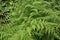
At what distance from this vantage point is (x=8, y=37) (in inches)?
112

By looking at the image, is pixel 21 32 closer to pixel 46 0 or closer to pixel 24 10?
pixel 24 10

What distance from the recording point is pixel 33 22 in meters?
2.70

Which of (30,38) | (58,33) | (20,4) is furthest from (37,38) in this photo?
(20,4)

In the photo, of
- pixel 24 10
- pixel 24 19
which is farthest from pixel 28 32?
pixel 24 10

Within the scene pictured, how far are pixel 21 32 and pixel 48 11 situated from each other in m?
0.69

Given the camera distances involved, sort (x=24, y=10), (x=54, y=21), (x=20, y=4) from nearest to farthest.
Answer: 1. (x=54, y=21)
2. (x=24, y=10)
3. (x=20, y=4)

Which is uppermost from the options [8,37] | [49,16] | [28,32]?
[49,16]

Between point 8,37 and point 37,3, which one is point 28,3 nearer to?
point 37,3

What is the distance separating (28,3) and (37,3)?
0.66ft

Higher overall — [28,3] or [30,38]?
[28,3]

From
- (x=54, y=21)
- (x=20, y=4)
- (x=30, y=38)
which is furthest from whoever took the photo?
(x=20, y=4)

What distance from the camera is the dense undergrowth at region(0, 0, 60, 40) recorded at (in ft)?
8.73

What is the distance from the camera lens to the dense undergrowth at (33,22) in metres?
2.66

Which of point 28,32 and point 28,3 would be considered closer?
point 28,32
